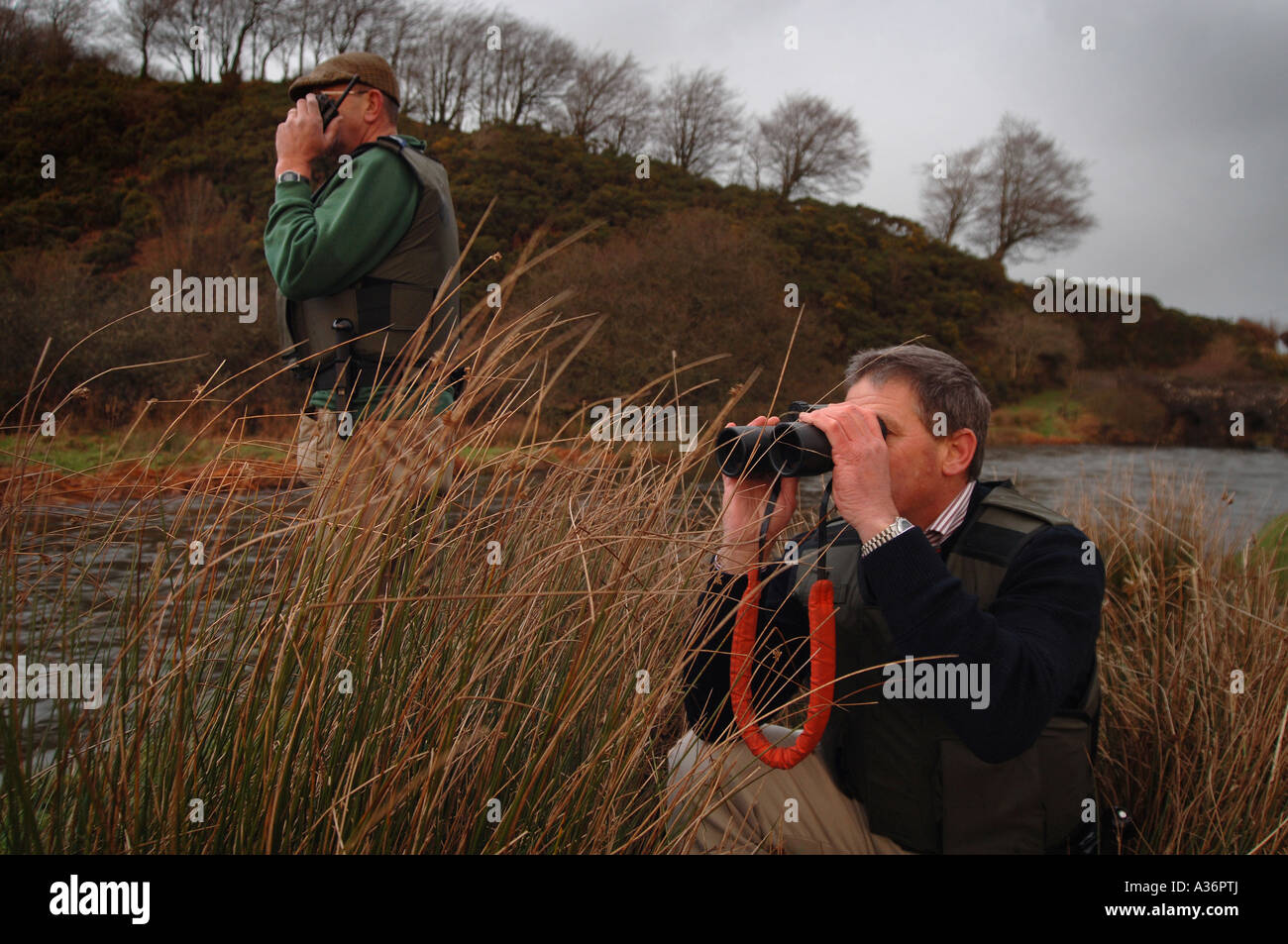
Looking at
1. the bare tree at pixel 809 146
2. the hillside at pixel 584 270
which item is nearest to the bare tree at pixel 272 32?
the hillside at pixel 584 270

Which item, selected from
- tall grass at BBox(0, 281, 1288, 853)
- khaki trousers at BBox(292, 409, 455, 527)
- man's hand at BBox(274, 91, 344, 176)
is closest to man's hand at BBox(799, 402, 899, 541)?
tall grass at BBox(0, 281, 1288, 853)

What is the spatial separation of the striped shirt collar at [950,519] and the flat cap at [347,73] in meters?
1.99

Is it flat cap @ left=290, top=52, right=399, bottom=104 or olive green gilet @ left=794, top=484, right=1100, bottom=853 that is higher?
flat cap @ left=290, top=52, right=399, bottom=104

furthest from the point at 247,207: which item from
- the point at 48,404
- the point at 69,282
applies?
the point at 48,404

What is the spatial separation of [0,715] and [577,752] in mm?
752

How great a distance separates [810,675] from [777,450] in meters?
0.38

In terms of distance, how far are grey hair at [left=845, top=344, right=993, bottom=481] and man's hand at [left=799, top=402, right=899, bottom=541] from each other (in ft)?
0.63

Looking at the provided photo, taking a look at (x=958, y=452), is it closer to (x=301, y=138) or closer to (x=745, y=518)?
(x=745, y=518)

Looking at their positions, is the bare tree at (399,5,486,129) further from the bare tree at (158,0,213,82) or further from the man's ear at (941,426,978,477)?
the man's ear at (941,426,978,477)

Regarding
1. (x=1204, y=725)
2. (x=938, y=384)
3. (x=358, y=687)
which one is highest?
(x=938, y=384)

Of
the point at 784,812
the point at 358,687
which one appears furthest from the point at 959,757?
the point at 358,687

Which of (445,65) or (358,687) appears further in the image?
(445,65)

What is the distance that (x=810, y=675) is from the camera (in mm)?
1412

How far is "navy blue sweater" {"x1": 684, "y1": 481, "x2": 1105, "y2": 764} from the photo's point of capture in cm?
119
